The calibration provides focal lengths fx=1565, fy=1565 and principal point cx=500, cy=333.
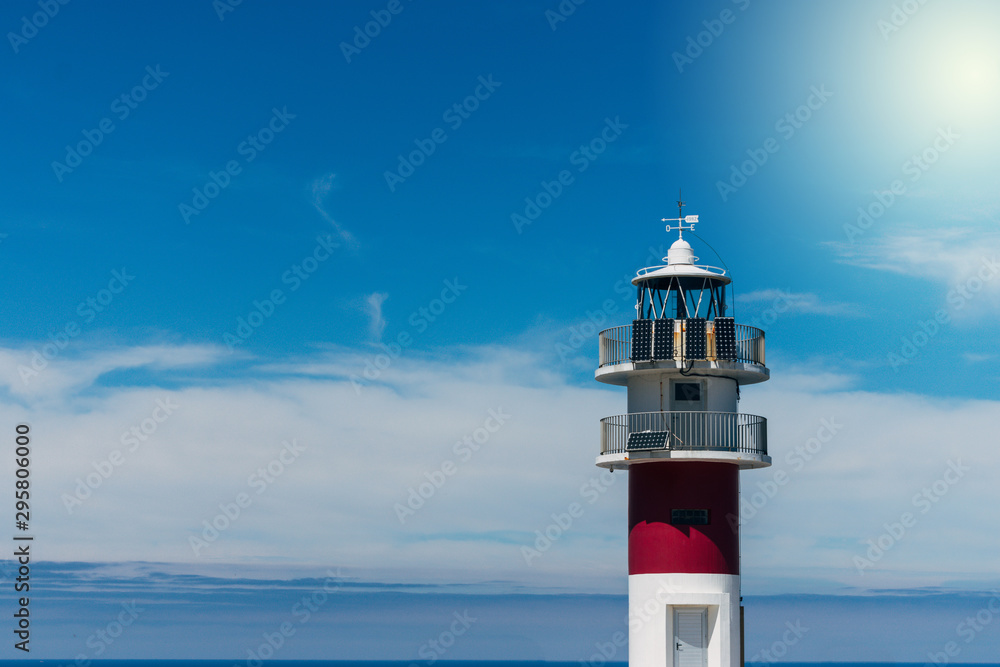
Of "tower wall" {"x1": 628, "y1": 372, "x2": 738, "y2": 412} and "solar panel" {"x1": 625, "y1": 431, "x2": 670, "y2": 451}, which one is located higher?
"tower wall" {"x1": 628, "y1": 372, "x2": 738, "y2": 412}

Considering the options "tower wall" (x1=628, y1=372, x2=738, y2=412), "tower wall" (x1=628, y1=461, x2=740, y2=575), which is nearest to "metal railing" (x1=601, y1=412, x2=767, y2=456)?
"tower wall" (x1=628, y1=372, x2=738, y2=412)

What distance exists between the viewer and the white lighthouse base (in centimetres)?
3894

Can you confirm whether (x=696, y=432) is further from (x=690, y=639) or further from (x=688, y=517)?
(x=690, y=639)

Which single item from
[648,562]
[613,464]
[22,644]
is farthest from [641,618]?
[22,644]

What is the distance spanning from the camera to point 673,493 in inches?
1554

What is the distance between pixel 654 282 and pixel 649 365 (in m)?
2.59

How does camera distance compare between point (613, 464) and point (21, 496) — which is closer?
point (613, 464)

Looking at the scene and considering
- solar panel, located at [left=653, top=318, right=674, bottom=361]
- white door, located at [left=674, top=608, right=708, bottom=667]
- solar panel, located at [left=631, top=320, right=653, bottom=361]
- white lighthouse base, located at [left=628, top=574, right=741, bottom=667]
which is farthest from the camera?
solar panel, located at [left=631, top=320, right=653, bottom=361]

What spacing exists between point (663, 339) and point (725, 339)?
1.56 meters

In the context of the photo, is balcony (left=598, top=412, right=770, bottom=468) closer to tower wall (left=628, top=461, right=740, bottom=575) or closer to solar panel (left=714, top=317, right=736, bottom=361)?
tower wall (left=628, top=461, right=740, bottom=575)

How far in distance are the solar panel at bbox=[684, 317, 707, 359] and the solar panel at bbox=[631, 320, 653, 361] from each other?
0.90 metres

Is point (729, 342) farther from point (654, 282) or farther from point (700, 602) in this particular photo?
point (700, 602)

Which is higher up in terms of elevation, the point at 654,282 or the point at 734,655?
the point at 654,282

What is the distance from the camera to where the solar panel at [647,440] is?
39.0m
